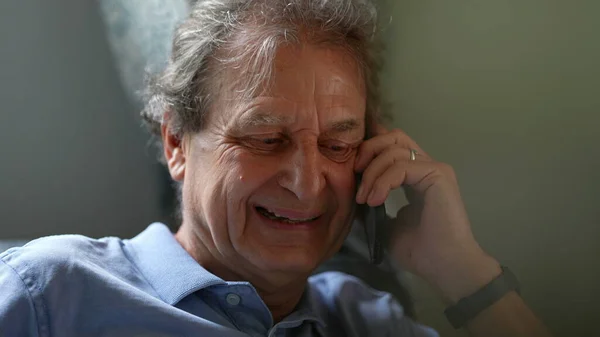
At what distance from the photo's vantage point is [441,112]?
1247 millimetres

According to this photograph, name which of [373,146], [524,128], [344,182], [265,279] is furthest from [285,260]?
[524,128]

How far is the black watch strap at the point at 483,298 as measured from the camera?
1.13 m

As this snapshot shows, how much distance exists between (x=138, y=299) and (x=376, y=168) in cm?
50

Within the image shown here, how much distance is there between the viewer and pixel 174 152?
1192 mm

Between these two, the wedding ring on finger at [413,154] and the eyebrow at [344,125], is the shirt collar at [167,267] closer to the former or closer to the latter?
the eyebrow at [344,125]

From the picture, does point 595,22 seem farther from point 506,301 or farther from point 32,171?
point 32,171

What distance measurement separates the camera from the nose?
1015 millimetres

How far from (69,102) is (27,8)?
222 mm

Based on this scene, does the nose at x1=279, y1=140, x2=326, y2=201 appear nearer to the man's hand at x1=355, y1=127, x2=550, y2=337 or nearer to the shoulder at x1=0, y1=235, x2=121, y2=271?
the man's hand at x1=355, y1=127, x2=550, y2=337

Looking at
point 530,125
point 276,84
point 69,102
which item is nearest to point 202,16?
point 276,84

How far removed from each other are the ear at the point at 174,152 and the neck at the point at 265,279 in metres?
0.13

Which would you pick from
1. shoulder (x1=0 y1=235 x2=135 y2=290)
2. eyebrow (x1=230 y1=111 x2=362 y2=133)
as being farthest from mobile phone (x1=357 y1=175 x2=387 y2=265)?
shoulder (x1=0 y1=235 x2=135 y2=290)

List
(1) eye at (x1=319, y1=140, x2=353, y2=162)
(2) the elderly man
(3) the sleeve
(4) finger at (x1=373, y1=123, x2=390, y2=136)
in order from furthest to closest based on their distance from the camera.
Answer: (4) finger at (x1=373, y1=123, x2=390, y2=136) → (1) eye at (x1=319, y1=140, x2=353, y2=162) → (2) the elderly man → (3) the sleeve

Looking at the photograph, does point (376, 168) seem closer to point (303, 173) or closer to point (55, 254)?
point (303, 173)
